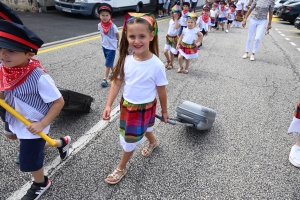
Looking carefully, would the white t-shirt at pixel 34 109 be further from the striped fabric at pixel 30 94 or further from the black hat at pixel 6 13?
the black hat at pixel 6 13

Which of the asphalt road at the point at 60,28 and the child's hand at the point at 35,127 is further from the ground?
→ the asphalt road at the point at 60,28

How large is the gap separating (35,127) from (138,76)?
82cm

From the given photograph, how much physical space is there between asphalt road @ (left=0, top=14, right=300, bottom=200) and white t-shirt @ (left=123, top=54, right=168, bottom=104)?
0.82 metres

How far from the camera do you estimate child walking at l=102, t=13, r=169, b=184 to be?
5.52 feet

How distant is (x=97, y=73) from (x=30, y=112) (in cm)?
302

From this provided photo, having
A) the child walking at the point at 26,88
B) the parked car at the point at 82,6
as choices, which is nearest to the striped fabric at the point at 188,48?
the child walking at the point at 26,88

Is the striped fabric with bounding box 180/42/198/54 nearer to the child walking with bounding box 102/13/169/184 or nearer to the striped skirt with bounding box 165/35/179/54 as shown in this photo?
the striped skirt with bounding box 165/35/179/54

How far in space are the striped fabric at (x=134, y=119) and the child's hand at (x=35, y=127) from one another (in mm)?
618

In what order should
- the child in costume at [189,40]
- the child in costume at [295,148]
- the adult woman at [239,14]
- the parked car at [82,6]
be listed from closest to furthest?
the child in costume at [295,148], the child in costume at [189,40], the parked car at [82,6], the adult woman at [239,14]

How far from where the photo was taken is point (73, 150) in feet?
7.99

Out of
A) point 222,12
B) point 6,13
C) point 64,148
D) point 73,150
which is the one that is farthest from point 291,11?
point 6,13

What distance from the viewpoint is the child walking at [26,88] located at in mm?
1346

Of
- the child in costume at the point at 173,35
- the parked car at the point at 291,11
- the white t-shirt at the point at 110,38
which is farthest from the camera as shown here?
the parked car at the point at 291,11

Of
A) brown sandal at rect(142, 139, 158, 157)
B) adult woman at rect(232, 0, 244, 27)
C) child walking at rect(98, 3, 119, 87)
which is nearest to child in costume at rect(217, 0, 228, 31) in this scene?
adult woman at rect(232, 0, 244, 27)
